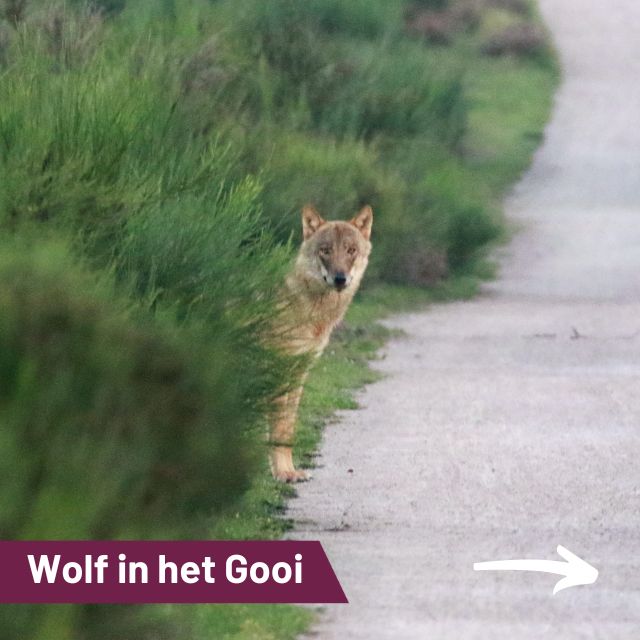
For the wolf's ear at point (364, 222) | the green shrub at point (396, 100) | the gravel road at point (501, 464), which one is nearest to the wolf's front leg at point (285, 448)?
the gravel road at point (501, 464)

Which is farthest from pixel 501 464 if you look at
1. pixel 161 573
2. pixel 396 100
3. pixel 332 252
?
pixel 396 100

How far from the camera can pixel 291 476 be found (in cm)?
1317

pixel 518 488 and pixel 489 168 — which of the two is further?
pixel 489 168

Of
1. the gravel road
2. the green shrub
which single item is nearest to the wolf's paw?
the gravel road

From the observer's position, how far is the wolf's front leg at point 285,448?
12.5 meters

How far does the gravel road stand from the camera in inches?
379

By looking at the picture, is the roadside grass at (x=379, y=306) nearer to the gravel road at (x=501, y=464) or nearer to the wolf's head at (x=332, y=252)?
the gravel road at (x=501, y=464)

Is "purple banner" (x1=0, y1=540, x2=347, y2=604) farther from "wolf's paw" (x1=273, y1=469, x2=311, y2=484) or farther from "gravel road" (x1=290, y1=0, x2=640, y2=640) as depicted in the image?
"wolf's paw" (x1=273, y1=469, x2=311, y2=484)

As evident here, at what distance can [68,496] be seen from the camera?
7090 millimetres

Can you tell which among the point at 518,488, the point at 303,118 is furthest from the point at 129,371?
the point at 303,118

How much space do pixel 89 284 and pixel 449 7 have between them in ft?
141

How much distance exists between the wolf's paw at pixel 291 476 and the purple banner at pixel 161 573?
3202 mm

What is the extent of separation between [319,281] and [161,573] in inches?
282

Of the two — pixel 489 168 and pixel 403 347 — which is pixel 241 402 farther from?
pixel 489 168
